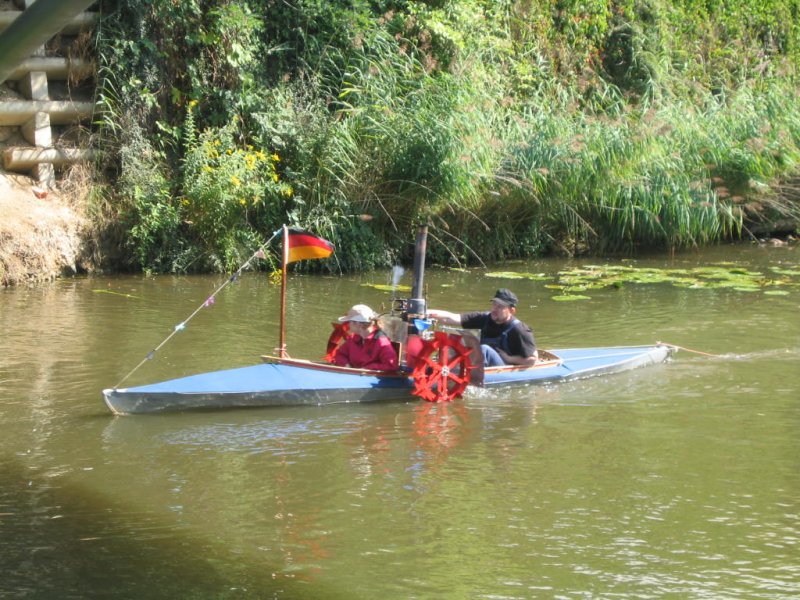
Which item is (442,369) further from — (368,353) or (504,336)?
(504,336)

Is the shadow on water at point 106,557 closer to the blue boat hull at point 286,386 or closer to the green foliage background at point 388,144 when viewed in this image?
the blue boat hull at point 286,386

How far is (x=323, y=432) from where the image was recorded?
7738mm

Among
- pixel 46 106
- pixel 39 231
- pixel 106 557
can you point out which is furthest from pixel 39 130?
pixel 106 557

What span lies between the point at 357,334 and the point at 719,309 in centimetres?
529

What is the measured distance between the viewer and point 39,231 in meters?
13.5

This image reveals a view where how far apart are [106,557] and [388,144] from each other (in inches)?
397

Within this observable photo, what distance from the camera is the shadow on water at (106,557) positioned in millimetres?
4945

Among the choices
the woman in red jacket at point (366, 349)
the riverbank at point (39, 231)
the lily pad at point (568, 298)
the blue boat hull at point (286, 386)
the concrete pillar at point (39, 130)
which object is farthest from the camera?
the concrete pillar at point (39, 130)

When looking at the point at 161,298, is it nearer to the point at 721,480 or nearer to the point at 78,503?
the point at 78,503

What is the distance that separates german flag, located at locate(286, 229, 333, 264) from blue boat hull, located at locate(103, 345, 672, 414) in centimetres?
91

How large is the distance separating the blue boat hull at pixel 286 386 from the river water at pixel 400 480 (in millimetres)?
110

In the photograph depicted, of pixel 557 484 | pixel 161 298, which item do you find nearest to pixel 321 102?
pixel 161 298

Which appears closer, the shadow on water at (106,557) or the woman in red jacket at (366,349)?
the shadow on water at (106,557)

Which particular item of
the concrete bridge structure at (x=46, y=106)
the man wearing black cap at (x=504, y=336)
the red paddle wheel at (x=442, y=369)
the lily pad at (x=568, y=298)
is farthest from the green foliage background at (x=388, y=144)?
the red paddle wheel at (x=442, y=369)
